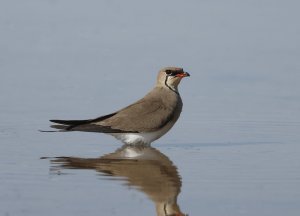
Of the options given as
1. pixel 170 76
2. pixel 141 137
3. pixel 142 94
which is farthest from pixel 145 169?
pixel 142 94

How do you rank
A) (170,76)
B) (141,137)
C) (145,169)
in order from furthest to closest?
1. (170,76)
2. (141,137)
3. (145,169)

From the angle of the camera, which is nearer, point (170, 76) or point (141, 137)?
point (141, 137)

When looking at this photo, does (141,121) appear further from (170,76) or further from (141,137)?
(170,76)

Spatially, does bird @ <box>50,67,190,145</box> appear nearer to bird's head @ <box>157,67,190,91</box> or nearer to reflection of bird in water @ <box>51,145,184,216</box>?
bird's head @ <box>157,67,190,91</box>

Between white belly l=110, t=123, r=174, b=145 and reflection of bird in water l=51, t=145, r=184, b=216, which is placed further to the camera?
white belly l=110, t=123, r=174, b=145

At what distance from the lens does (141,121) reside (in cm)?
1095

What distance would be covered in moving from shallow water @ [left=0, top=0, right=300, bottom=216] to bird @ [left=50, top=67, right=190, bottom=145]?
173 millimetres

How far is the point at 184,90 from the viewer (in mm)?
13414

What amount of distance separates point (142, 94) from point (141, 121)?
2066 millimetres

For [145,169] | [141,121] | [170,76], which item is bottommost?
[145,169]

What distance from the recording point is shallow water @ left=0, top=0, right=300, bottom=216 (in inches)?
309

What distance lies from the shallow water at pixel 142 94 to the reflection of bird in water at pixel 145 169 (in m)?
0.02

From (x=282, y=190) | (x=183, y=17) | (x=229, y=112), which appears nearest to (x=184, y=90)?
(x=229, y=112)

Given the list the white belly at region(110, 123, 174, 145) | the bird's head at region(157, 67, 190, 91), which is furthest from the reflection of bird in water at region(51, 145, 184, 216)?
the bird's head at region(157, 67, 190, 91)
